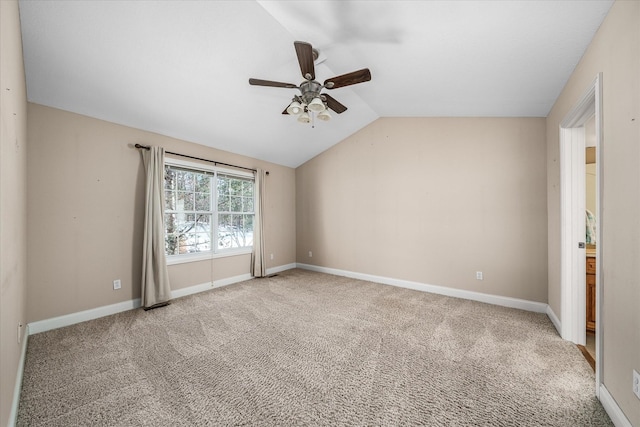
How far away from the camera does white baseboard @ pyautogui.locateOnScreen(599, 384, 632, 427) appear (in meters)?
1.37

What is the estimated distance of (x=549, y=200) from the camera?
293cm

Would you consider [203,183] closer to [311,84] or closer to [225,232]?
[225,232]

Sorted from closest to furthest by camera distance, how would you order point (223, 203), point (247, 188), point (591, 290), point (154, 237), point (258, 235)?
1. point (591, 290)
2. point (154, 237)
3. point (223, 203)
4. point (258, 235)
5. point (247, 188)

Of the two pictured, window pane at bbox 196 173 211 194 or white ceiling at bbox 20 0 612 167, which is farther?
window pane at bbox 196 173 211 194

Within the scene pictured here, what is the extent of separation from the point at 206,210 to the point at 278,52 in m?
2.69

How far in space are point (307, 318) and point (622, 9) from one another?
3422 millimetres

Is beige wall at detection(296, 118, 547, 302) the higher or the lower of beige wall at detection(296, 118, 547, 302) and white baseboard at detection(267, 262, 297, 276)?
the higher

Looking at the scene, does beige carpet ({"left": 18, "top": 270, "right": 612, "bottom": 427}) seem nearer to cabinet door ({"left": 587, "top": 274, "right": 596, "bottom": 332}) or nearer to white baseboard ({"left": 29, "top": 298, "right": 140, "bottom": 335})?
white baseboard ({"left": 29, "top": 298, "right": 140, "bottom": 335})

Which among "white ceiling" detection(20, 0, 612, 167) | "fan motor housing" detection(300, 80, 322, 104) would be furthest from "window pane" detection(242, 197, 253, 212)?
"fan motor housing" detection(300, 80, 322, 104)

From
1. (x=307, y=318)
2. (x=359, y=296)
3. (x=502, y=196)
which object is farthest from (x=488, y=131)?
(x=307, y=318)

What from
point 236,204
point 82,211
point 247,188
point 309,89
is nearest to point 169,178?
point 82,211

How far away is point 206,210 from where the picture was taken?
418cm

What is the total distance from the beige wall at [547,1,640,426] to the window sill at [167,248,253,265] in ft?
14.6

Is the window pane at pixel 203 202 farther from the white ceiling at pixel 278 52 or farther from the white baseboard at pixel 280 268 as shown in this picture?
the white baseboard at pixel 280 268
